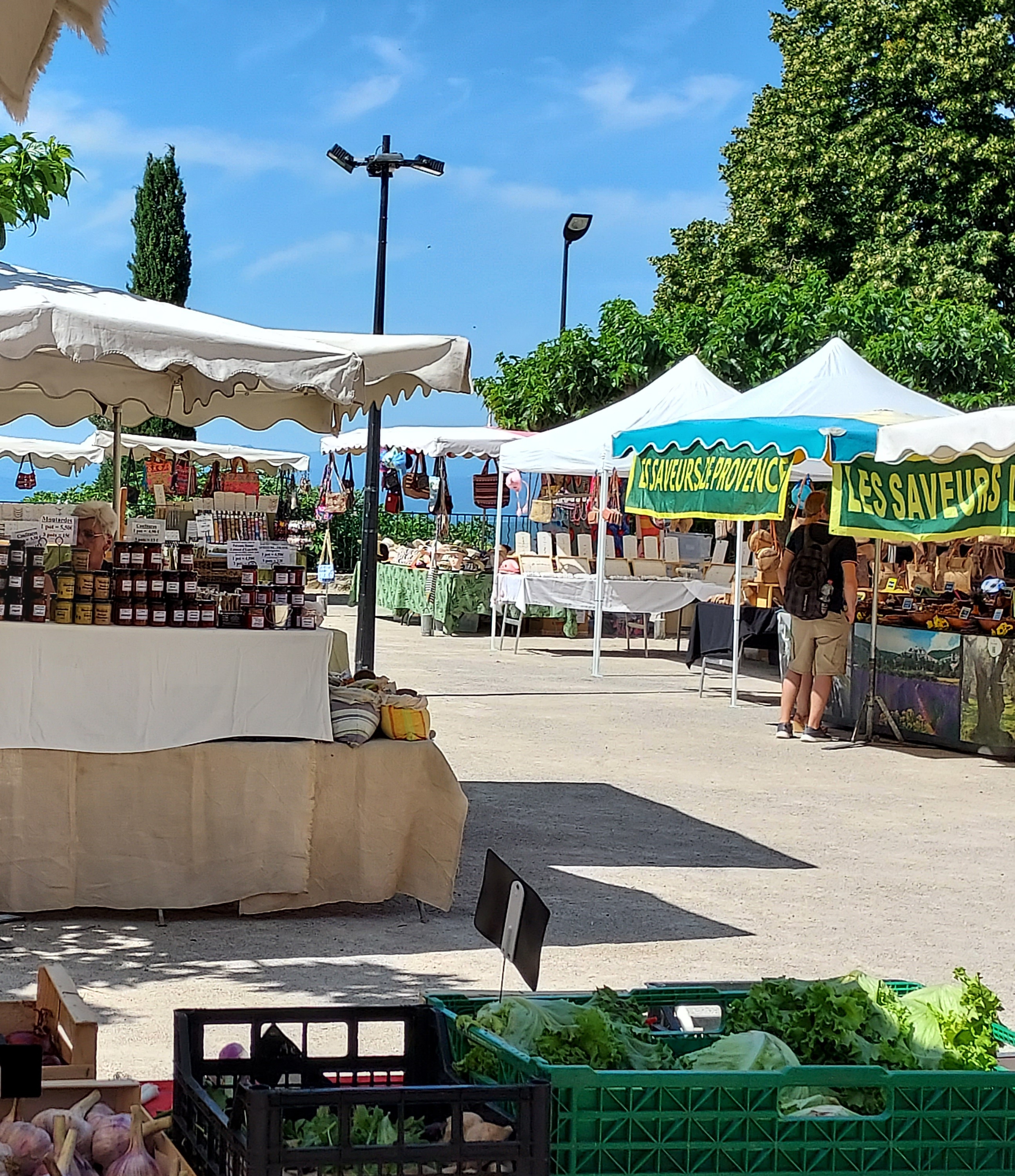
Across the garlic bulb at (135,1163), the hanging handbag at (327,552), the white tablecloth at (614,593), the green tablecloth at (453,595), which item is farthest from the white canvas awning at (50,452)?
the garlic bulb at (135,1163)

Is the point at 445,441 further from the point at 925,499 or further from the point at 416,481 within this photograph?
the point at 925,499

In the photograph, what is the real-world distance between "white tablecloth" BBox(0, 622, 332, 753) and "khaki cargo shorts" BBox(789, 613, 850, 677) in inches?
263

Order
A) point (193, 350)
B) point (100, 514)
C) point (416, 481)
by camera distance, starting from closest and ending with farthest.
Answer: point (193, 350) → point (100, 514) → point (416, 481)

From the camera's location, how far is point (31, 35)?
319cm

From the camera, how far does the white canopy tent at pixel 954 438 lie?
35.6ft

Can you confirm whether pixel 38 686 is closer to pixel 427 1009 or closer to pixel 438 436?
pixel 427 1009

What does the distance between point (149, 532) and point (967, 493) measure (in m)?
6.47

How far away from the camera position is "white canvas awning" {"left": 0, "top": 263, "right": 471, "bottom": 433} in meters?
6.39

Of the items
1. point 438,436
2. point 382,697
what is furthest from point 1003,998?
point 438,436

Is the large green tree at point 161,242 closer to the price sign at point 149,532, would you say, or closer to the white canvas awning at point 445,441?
the white canvas awning at point 445,441

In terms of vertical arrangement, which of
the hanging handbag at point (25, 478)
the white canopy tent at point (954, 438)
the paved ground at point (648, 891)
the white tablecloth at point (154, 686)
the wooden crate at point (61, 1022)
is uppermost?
the hanging handbag at point (25, 478)

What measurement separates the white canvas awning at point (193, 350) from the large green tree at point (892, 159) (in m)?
21.4

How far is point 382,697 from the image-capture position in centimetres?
694

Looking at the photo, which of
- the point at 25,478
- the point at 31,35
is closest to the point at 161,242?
the point at 25,478
